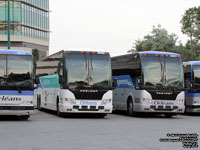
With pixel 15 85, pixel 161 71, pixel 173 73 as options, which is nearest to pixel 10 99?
pixel 15 85

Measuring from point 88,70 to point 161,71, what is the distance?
12.5ft

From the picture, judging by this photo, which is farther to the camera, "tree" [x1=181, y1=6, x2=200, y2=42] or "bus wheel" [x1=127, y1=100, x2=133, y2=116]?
"tree" [x1=181, y1=6, x2=200, y2=42]

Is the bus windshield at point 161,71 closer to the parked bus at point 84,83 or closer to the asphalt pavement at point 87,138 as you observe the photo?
the parked bus at point 84,83

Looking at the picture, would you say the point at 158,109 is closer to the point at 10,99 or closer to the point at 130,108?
the point at 130,108

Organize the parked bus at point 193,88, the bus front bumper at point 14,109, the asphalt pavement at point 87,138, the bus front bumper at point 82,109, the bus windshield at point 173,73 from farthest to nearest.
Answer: the parked bus at point 193,88 < the bus windshield at point 173,73 < the bus front bumper at point 82,109 < the bus front bumper at point 14,109 < the asphalt pavement at point 87,138

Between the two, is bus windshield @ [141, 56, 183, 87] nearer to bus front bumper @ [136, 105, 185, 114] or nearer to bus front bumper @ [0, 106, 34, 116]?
bus front bumper @ [136, 105, 185, 114]

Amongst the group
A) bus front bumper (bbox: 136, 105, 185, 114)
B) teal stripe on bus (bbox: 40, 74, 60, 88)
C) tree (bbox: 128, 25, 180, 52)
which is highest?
tree (bbox: 128, 25, 180, 52)

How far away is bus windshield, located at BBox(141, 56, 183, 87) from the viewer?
24297mm

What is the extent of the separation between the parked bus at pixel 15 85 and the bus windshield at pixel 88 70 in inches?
106

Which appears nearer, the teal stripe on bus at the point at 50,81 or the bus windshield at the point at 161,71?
the bus windshield at the point at 161,71

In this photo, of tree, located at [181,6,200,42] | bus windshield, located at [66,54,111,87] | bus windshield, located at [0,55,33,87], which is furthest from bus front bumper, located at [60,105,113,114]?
tree, located at [181,6,200,42]

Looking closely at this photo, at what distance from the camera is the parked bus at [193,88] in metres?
26.9

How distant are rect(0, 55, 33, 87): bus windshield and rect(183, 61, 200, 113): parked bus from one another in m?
9.42

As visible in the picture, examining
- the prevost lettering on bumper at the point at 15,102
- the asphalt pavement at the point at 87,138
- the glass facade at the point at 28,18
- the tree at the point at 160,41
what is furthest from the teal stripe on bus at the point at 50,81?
the glass facade at the point at 28,18
